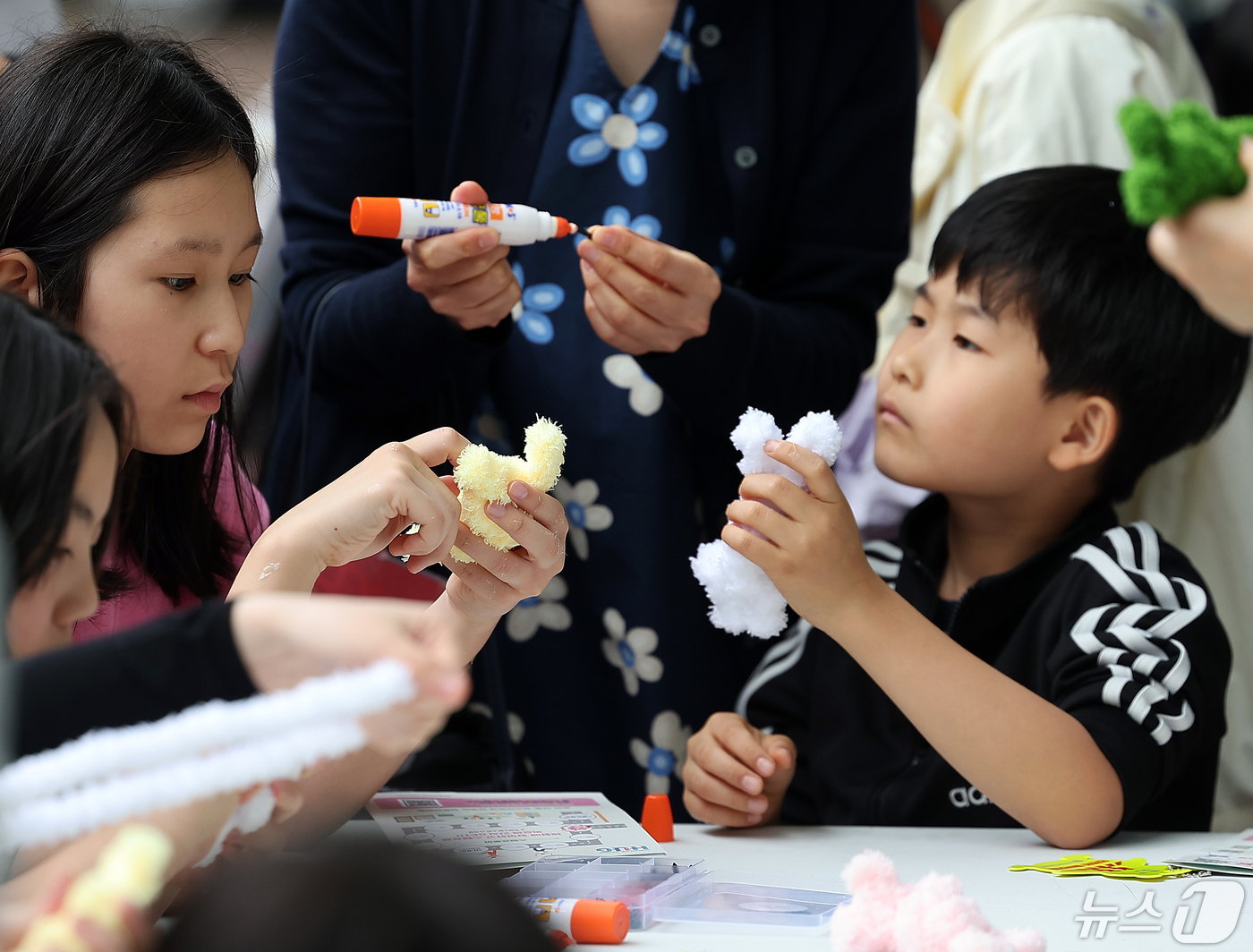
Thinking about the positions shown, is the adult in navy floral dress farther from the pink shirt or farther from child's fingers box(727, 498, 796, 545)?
child's fingers box(727, 498, 796, 545)

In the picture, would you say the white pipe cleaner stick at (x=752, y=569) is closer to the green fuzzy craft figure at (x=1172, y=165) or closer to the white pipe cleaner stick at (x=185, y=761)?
the green fuzzy craft figure at (x=1172, y=165)

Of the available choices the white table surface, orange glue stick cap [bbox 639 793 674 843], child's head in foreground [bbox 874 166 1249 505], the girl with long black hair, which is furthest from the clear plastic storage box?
child's head in foreground [bbox 874 166 1249 505]

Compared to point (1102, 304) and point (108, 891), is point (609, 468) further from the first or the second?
point (108, 891)

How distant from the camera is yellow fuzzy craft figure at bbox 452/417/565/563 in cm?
88

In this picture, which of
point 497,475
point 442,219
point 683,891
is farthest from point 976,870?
point 442,219

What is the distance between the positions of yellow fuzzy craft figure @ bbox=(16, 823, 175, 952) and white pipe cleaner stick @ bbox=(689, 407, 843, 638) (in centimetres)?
64

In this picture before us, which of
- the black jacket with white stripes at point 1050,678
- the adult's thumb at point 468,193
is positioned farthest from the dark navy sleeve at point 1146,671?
the adult's thumb at point 468,193

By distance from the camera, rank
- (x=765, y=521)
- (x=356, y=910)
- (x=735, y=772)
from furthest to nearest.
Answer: (x=735, y=772) < (x=765, y=521) < (x=356, y=910)

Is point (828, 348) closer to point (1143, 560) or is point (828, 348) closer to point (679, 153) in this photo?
point (679, 153)

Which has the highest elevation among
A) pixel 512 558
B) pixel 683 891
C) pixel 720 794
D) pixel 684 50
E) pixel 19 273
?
pixel 684 50

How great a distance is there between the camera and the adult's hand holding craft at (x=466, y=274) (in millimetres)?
1004

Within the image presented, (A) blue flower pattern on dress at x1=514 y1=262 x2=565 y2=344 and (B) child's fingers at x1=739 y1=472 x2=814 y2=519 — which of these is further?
(A) blue flower pattern on dress at x1=514 y1=262 x2=565 y2=344

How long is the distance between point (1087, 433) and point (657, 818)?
0.65m

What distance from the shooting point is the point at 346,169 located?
117 cm
